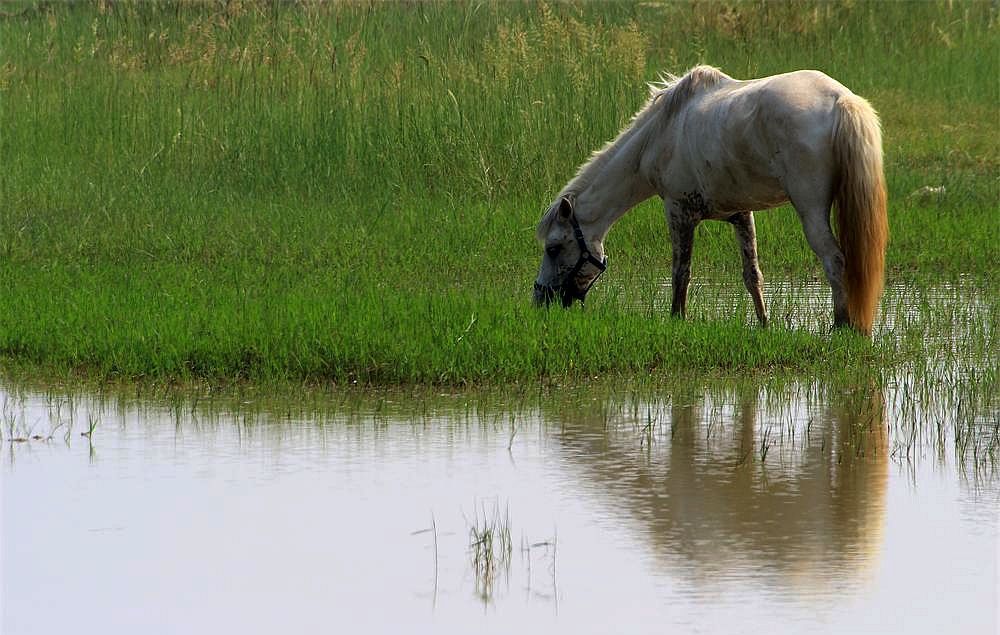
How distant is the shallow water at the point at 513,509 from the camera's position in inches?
171

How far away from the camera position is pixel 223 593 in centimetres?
450

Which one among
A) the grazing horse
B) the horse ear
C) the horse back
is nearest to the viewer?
the grazing horse

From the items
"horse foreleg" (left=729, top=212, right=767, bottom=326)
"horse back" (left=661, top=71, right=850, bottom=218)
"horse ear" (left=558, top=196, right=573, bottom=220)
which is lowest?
"horse foreleg" (left=729, top=212, right=767, bottom=326)

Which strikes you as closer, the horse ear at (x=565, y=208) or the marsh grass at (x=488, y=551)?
the marsh grass at (x=488, y=551)

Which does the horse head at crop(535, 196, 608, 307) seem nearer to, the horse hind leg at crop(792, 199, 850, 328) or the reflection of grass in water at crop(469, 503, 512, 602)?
the horse hind leg at crop(792, 199, 850, 328)

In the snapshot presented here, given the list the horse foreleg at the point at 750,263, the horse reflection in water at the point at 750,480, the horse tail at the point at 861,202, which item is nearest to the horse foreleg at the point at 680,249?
the horse foreleg at the point at 750,263

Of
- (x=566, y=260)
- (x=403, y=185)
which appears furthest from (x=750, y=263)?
(x=403, y=185)

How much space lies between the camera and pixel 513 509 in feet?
17.4

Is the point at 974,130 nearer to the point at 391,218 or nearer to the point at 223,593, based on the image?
the point at 391,218

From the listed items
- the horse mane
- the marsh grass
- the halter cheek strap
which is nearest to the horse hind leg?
the horse mane

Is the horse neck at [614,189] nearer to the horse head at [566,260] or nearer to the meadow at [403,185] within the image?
the horse head at [566,260]

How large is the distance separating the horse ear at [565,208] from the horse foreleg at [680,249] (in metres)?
0.59

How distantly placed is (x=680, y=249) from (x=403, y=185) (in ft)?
16.4

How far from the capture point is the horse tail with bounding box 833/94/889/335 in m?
7.91
